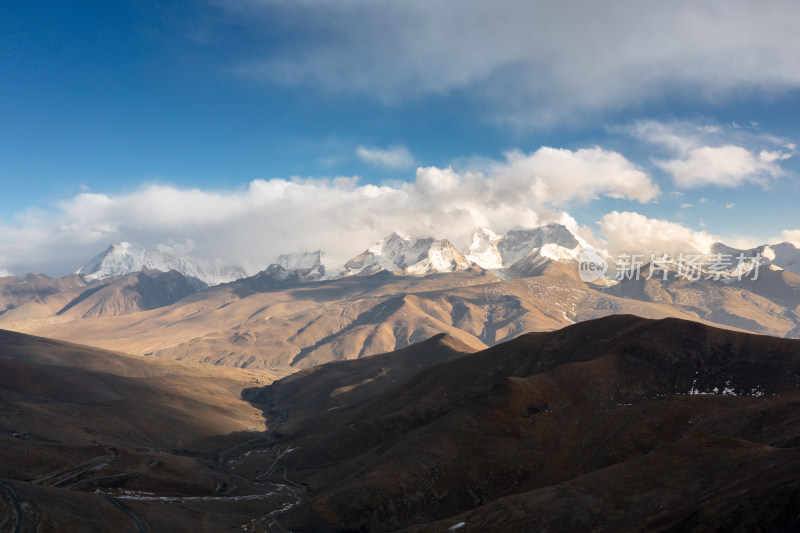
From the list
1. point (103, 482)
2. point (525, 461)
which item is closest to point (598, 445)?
point (525, 461)

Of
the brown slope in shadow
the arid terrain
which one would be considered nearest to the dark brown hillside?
the arid terrain

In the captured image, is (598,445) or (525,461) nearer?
(598,445)

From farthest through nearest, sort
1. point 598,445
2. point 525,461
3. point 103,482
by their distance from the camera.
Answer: point 103,482 → point 525,461 → point 598,445

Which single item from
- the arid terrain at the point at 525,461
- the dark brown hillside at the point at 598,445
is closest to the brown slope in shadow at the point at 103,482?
the arid terrain at the point at 525,461

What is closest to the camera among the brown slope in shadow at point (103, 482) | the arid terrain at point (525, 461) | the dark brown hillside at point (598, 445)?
Result: the dark brown hillside at point (598, 445)

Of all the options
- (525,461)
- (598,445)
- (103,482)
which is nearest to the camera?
(598,445)

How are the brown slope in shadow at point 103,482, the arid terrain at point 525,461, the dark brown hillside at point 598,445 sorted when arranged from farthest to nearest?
1. the brown slope in shadow at point 103,482
2. the arid terrain at point 525,461
3. the dark brown hillside at point 598,445

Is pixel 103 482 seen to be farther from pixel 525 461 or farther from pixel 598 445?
pixel 598 445

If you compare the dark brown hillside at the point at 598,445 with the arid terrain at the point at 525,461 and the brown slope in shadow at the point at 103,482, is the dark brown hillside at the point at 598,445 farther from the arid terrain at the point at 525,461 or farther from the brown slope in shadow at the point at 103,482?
the brown slope in shadow at the point at 103,482

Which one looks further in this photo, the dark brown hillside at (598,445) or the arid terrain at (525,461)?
the arid terrain at (525,461)

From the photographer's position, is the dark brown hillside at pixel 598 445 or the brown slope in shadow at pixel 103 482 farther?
the brown slope in shadow at pixel 103 482

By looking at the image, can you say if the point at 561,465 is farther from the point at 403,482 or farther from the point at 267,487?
the point at 267,487

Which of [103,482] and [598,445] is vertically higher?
[598,445]

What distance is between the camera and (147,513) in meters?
98.6
